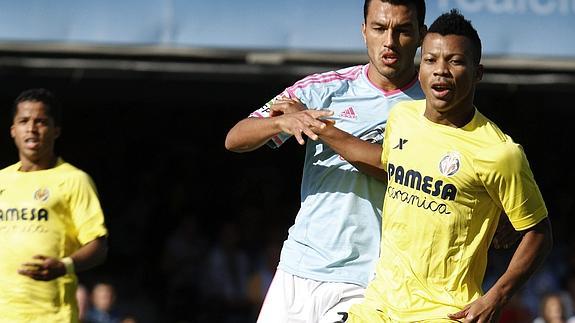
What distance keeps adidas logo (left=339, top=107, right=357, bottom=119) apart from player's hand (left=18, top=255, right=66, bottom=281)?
2037 millimetres

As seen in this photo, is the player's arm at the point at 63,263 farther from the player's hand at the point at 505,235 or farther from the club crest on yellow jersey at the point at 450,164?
the club crest on yellow jersey at the point at 450,164

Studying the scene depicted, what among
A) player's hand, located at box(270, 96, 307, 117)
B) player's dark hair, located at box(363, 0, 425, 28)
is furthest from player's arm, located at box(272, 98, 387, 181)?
player's dark hair, located at box(363, 0, 425, 28)

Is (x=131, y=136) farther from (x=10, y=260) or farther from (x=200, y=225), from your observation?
(x=10, y=260)

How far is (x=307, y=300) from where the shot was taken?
5.86 m

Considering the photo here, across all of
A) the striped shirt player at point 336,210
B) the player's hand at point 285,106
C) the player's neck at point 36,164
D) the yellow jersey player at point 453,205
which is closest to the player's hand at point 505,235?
the yellow jersey player at point 453,205

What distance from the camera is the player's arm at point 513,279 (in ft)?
15.7

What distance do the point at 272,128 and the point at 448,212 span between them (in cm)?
104

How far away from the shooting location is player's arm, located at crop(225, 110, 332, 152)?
17.7ft

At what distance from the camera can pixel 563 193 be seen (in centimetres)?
1342

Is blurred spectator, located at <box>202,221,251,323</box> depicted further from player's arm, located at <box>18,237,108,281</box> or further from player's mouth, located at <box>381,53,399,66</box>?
player's mouth, located at <box>381,53,399,66</box>

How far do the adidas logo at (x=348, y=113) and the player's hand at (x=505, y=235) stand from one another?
93 centimetres

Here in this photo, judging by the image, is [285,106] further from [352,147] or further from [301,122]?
[352,147]

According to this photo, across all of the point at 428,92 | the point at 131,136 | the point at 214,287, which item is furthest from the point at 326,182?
the point at 131,136

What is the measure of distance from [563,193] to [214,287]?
4.07m
